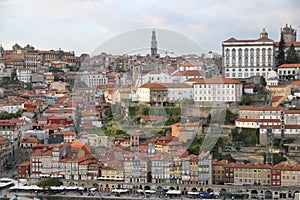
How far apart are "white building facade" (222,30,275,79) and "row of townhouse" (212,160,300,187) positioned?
7014 millimetres

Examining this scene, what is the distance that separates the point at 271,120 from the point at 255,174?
2580mm

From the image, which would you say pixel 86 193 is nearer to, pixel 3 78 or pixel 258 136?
pixel 258 136

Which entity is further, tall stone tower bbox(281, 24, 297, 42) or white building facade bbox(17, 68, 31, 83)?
white building facade bbox(17, 68, 31, 83)

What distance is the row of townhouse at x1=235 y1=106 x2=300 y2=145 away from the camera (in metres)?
15.8

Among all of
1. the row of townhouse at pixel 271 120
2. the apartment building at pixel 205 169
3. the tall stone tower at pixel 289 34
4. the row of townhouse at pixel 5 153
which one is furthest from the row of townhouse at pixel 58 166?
the tall stone tower at pixel 289 34

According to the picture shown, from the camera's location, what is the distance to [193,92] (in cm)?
1800

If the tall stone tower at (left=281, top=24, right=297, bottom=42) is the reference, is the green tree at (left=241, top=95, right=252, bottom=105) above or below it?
below

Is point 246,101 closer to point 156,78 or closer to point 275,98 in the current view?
point 275,98

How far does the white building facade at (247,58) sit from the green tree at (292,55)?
0.88 metres

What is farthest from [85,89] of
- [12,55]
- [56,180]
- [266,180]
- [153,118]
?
[12,55]

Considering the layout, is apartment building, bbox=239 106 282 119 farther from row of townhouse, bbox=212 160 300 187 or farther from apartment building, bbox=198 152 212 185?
apartment building, bbox=198 152 212 185

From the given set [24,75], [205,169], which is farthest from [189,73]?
[24,75]

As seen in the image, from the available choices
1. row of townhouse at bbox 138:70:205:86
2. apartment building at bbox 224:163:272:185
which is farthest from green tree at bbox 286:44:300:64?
apartment building at bbox 224:163:272:185

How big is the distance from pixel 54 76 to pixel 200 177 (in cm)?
1648
